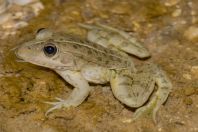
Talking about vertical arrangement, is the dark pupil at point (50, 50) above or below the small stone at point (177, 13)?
above

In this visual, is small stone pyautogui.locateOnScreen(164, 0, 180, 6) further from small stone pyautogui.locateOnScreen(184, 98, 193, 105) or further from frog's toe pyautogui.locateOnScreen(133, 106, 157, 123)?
frog's toe pyautogui.locateOnScreen(133, 106, 157, 123)

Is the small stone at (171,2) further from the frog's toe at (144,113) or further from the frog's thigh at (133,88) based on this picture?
the frog's toe at (144,113)

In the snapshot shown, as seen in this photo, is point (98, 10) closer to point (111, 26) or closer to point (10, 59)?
point (111, 26)

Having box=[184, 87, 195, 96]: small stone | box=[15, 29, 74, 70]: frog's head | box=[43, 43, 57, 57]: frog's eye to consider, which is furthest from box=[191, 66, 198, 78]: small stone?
box=[43, 43, 57, 57]: frog's eye

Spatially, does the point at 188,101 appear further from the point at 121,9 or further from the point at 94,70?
the point at 121,9

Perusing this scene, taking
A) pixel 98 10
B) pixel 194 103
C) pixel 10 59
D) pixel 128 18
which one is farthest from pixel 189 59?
pixel 10 59

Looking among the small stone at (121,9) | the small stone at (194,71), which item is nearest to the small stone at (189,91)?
the small stone at (194,71)

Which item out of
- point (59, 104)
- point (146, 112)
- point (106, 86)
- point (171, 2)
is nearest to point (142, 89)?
point (146, 112)
